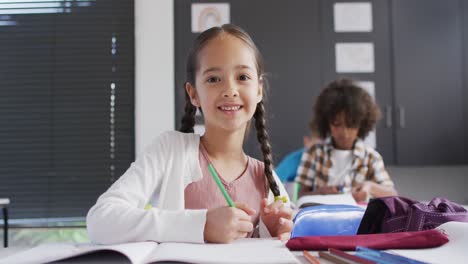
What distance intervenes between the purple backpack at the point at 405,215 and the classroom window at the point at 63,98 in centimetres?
277

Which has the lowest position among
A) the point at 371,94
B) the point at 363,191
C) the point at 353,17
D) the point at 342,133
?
the point at 363,191

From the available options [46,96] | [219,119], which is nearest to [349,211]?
[219,119]

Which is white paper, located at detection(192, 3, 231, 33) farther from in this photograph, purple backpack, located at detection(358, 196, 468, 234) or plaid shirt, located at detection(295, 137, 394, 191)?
purple backpack, located at detection(358, 196, 468, 234)

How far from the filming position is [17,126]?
3.40m

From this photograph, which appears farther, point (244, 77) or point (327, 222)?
point (244, 77)

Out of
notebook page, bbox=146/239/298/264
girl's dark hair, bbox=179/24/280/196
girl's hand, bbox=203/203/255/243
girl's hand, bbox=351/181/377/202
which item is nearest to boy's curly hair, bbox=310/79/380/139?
girl's hand, bbox=351/181/377/202

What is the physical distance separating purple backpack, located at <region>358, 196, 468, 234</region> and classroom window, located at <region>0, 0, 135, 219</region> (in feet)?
9.08

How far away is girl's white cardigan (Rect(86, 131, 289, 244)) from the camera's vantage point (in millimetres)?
721

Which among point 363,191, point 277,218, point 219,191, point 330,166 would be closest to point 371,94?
point 330,166

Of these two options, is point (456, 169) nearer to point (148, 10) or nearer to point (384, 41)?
point (384, 41)

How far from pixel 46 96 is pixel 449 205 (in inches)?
124

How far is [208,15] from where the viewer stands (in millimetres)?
3211

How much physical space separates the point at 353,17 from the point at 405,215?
→ 274 centimetres

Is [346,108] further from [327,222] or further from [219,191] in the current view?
[327,222]
